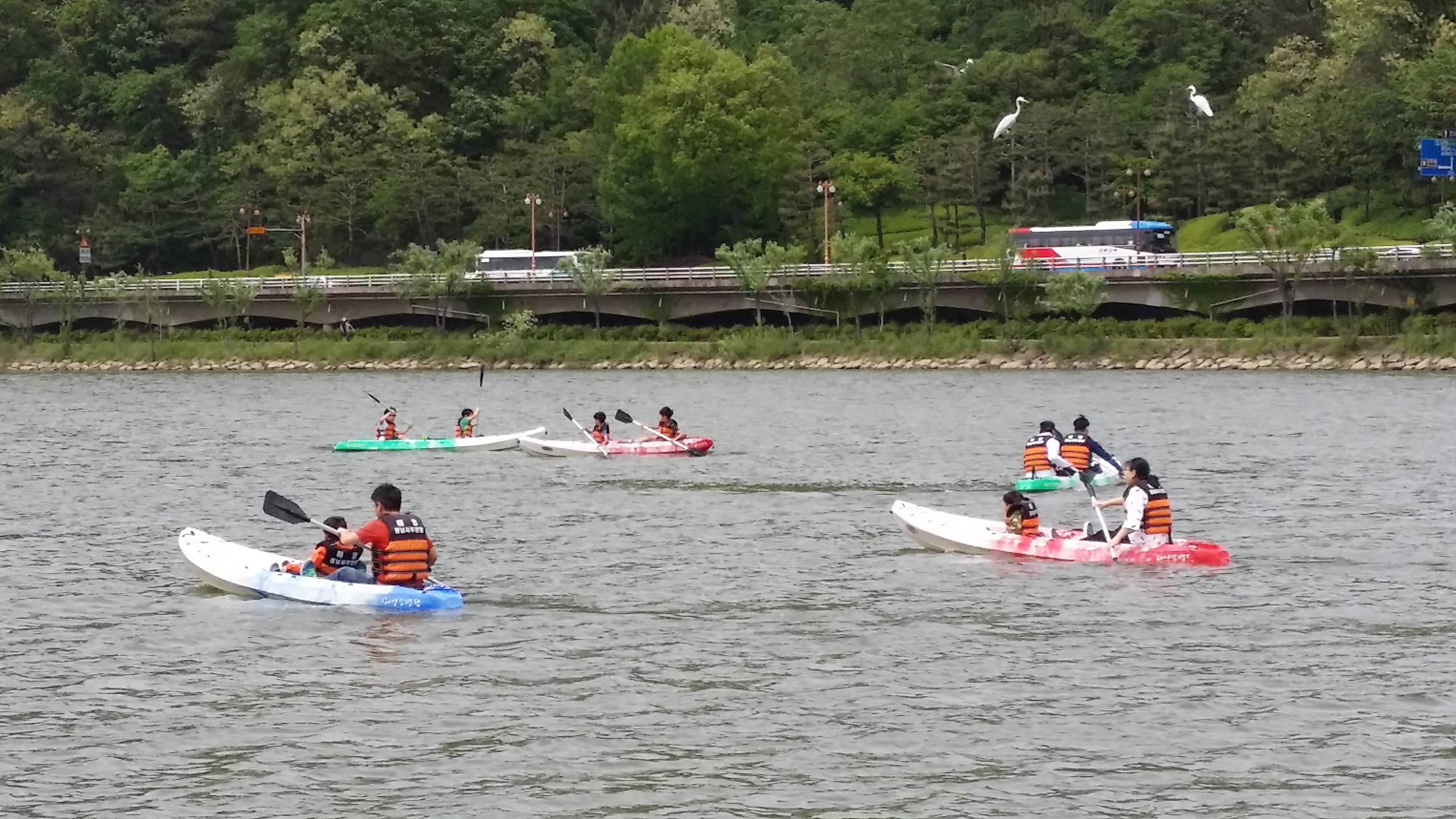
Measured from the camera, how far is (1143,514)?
31141mm

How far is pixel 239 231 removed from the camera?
14050 cm

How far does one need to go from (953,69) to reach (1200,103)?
2505 centimetres

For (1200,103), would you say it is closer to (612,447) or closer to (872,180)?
(872,180)

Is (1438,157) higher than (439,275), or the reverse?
(1438,157)

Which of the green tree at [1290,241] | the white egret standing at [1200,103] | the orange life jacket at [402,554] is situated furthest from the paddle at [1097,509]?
the white egret standing at [1200,103]

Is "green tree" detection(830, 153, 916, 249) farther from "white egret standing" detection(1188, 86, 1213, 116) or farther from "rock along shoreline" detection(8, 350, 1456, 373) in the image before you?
"rock along shoreline" detection(8, 350, 1456, 373)

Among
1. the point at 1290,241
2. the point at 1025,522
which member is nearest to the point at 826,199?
the point at 1290,241

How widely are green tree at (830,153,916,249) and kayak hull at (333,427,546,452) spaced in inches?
2582

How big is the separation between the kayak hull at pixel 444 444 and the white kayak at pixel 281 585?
2338 centimetres

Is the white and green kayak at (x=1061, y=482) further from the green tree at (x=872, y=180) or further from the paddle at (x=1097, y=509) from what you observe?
the green tree at (x=872, y=180)

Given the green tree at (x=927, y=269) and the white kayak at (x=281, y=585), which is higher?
the green tree at (x=927, y=269)

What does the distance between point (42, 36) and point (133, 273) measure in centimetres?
3497

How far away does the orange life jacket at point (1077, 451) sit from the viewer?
132 ft

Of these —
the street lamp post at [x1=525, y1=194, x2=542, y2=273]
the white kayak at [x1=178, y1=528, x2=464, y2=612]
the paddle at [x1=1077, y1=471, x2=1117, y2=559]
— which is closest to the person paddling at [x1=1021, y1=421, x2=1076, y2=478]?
the paddle at [x1=1077, y1=471, x2=1117, y2=559]
